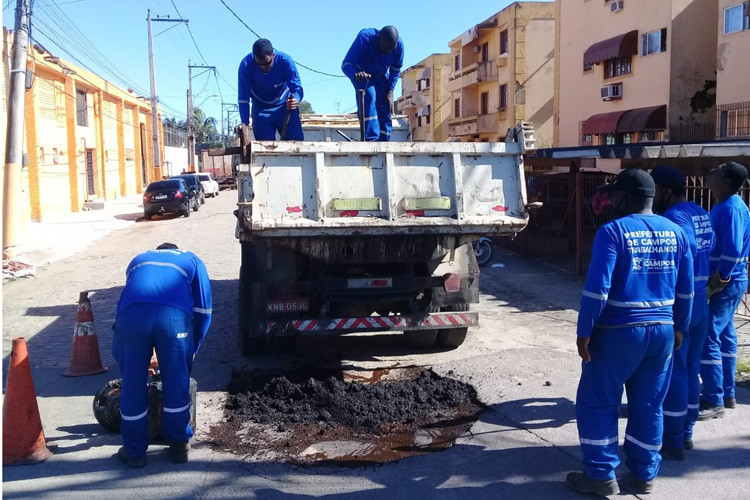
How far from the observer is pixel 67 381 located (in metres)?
6.76

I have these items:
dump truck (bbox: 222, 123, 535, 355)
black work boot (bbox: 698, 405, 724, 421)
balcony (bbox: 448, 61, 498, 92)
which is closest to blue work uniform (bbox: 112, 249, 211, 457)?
dump truck (bbox: 222, 123, 535, 355)

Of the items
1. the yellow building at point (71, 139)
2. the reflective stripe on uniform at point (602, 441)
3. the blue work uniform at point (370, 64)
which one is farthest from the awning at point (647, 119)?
the reflective stripe on uniform at point (602, 441)

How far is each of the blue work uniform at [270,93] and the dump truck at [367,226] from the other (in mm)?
1618

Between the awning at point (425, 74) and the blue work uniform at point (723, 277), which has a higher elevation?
the awning at point (425, 74)

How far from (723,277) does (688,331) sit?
0.98m

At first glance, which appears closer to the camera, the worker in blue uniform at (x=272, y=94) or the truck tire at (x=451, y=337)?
the truck tire at (x=451, y=337)

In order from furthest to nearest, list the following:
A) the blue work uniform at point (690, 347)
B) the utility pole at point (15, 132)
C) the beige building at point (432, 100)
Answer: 1. the beige building at point (432, 100)
2. the utility pole at point (15, 132)
3. the blue work uniform at point (690, 347)

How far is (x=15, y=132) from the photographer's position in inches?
587

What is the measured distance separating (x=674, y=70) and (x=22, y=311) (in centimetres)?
2069

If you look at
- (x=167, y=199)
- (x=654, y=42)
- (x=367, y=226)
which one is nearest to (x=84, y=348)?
(x=367, y=226)

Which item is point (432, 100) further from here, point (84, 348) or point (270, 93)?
point (84, 348)

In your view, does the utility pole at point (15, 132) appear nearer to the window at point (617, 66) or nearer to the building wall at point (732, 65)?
the building wall at point (732, 65)

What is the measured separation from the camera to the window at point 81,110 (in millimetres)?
32062

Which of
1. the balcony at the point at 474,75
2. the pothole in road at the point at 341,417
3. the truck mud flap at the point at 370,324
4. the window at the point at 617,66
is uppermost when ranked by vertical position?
the balcony at the point at 474,75
